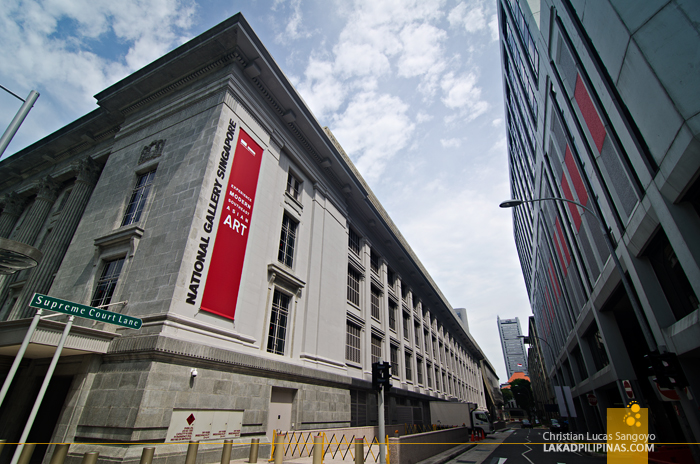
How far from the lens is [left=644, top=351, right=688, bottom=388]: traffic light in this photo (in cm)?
887

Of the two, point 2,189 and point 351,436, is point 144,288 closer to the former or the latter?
point 351,436

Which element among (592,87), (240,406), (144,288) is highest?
(592,87)

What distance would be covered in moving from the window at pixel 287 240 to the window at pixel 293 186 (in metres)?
1.92

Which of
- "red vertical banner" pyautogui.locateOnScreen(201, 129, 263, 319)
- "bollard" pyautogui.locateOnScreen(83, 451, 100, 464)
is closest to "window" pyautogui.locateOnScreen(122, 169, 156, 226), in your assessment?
"red vertical banner" pyautogui.locateOnScreen(201, 129, 263, 319)

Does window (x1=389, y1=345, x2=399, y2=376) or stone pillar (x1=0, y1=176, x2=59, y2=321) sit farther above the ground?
stone pillar (x1=0, y1=176, x2=59, y2=321)

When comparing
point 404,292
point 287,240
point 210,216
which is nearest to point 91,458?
point 210,216

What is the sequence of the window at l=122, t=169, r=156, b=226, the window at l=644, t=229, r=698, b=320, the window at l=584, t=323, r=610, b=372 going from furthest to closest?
1. the window at l=584, t=323, r=610, b=372
2. the window at l=122, t=169, r=156, b=226
3. the window at l=644, t=229, r=698, b=320

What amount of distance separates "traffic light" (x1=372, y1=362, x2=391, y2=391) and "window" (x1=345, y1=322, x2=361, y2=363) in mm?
12693

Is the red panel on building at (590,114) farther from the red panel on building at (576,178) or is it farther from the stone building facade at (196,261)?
the stone building facade at (196,261)

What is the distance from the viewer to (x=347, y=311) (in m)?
24.4

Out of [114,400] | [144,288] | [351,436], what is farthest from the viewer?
[351,436]

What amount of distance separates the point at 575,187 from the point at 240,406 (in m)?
22.5

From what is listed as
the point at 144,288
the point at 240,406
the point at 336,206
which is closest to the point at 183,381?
the point at 240,406

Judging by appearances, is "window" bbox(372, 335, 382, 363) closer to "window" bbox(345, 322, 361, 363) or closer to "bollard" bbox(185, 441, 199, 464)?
"window" bbox(345, 322, 361, 363)
